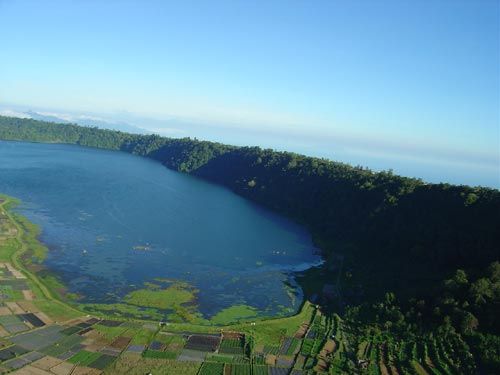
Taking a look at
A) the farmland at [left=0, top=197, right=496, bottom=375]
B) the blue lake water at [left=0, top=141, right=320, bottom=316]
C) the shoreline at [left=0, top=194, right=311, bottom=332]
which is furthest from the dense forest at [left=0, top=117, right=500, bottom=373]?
the shoreline at [left=0, top=194, right=311, bottom=332]

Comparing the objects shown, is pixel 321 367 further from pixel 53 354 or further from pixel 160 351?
pixel 53 354

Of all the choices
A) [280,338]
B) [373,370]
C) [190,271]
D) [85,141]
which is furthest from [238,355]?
[85,141]

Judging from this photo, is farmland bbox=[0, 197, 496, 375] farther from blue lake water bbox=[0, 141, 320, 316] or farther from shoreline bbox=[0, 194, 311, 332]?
blue lake water bbox=[0, 141, 320, 316]

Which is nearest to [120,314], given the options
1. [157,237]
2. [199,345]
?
[199,345]

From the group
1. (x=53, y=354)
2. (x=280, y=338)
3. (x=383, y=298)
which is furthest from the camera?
(x=383, y=298)

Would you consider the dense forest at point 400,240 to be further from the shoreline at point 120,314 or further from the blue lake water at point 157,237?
the shoreline at point 120,314
